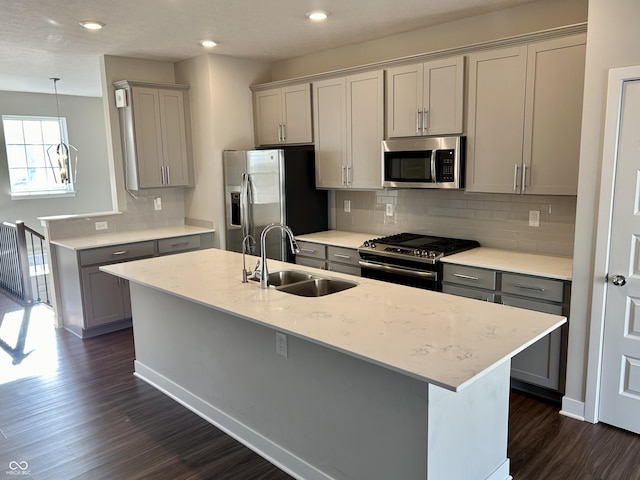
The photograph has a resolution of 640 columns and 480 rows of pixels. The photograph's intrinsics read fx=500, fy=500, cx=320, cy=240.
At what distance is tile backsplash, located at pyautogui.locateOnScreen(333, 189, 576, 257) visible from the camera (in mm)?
3607

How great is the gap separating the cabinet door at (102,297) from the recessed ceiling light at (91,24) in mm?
2000

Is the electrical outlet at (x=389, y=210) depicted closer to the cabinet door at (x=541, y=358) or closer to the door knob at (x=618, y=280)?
the cabinet door at (x=541, y=358)

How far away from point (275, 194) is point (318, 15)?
1622 millimetres

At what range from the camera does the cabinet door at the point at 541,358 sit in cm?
310

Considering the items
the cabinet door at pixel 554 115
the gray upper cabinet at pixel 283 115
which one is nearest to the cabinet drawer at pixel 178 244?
the gray upper cabinet at pixel 283 115

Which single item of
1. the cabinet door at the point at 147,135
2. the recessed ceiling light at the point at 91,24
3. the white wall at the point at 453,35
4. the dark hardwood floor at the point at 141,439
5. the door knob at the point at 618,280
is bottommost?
the dark hardwood floor at the point at 141,439

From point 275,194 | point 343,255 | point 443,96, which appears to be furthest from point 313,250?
point 443,96

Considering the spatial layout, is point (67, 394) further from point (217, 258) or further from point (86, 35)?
point (86, 35)

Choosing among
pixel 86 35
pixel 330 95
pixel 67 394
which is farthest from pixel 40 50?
pixel 67 394

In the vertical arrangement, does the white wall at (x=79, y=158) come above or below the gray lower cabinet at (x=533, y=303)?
above

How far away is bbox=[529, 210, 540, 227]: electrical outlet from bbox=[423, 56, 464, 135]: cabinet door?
814 millimetres

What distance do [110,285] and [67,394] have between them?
1.33 meters

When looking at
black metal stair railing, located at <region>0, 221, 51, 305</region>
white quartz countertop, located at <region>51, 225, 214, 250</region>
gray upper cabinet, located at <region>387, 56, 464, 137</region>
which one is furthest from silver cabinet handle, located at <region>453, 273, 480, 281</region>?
black metal stair railing, located at <region>0, 221, 51, 305</region>

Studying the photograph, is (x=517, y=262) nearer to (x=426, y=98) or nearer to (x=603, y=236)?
(x=603, y=236)
